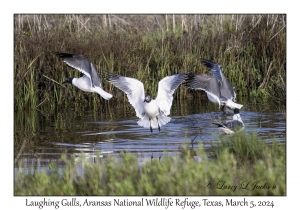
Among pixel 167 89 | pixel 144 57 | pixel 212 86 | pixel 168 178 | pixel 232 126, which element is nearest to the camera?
pixel 168 178

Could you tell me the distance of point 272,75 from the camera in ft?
42.0

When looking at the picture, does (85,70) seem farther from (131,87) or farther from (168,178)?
(168,178)

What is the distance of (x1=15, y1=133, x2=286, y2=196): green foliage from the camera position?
5.18 m

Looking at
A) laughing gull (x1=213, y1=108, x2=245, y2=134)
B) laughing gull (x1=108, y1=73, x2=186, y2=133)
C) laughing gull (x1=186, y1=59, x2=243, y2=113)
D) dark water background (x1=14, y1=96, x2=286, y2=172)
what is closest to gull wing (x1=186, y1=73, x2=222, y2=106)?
laughing gull (x1=186, y1=59, x2=243, y2=113)

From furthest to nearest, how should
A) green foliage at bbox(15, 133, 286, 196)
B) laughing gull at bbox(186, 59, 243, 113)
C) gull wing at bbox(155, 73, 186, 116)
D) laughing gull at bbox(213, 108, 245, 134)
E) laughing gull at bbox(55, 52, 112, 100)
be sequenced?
laughing gull at bbox(186, 59, 243, 113)
laughing gull at bbox(55, 52, 112, 100)
gull wing at bbox(155, 73, 186, 116)
laughing gull at bbox(213, 108, 245, 134)
green foliage at bbox(15, 133, 286, 196)

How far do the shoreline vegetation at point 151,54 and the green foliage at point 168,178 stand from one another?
18.5ft

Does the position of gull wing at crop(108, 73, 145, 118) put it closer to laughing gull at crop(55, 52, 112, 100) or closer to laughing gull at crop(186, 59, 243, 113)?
laughing gull at crop(55, 52, 112, 100)

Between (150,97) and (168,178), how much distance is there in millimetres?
3877

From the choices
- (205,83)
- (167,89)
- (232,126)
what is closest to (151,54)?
(205,83)

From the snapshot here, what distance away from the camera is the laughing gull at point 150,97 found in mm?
8805

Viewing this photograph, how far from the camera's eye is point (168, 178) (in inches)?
204

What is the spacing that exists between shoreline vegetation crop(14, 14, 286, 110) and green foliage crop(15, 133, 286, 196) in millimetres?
5631

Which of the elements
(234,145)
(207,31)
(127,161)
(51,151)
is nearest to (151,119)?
(51,151)

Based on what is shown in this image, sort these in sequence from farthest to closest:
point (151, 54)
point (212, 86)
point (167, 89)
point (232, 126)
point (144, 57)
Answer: point (144, 57) → point (151, 54) → point (212, 86) → point (167, 89) → point (232, 126)
